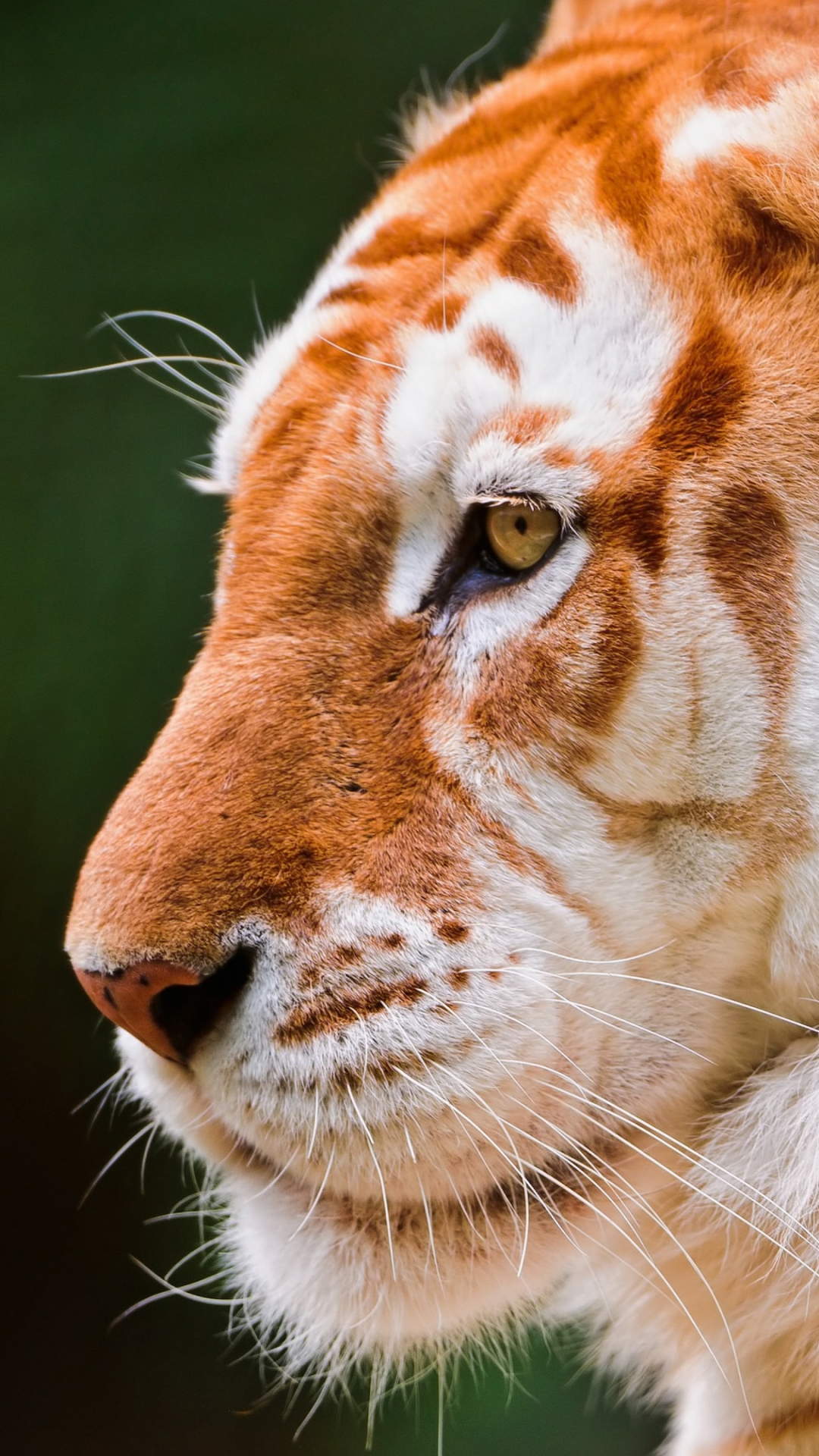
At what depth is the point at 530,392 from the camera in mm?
521

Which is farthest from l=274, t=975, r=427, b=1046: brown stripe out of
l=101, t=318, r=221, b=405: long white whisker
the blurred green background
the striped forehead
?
the blurred green background

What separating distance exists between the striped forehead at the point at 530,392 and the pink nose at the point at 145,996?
0.60 ft

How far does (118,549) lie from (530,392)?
63 centimetres

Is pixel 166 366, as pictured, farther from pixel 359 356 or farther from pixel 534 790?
pixel 534 790

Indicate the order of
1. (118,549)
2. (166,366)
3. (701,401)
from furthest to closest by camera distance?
(118,549) → (166,366) → (701,401)

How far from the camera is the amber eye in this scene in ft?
1.72

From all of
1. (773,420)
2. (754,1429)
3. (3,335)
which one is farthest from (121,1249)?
(773,420)

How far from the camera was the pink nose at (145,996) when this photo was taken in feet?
1.61

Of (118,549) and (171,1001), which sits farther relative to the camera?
(118,549)

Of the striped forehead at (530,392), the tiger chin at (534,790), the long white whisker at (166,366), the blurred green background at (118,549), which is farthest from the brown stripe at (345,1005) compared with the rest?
the blurred green background at (118,549)

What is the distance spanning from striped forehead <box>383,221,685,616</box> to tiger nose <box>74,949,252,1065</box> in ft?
0.58

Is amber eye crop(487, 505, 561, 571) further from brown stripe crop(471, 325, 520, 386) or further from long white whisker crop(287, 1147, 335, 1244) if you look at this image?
long white whisker crop(287, 1147, 335, 1244)

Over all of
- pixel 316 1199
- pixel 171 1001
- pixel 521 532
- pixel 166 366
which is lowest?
pixel 316 1199

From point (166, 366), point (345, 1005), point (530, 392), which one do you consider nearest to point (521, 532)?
point (530, 392)
